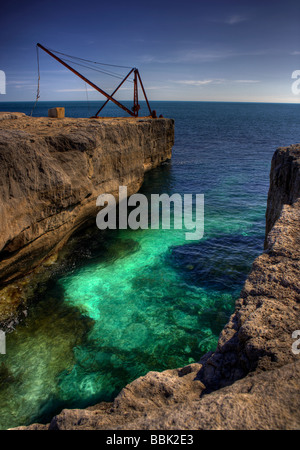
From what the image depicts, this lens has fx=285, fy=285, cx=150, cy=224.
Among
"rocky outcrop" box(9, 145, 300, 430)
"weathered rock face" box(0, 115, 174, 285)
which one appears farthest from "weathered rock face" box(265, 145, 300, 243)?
"weathered rock face" box(0, 115, 174, 285)

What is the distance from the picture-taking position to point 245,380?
3254 mm

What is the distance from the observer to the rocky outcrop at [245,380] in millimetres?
2736

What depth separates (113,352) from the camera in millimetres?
8281

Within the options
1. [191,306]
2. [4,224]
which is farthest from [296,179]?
[4,224]

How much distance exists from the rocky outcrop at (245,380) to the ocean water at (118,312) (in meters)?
3.12

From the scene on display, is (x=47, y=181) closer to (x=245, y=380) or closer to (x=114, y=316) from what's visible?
(x=114, y=316)

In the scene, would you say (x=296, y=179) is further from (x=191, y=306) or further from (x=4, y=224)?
(x=4, y=224)

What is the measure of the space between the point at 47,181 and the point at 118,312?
17.7 feet

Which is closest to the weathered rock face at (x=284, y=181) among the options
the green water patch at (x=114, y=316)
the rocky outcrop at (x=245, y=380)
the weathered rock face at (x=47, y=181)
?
the rocky outcrop at (x=245, y=380)

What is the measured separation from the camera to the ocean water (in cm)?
734

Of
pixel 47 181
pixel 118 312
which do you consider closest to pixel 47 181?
pixel 47 181

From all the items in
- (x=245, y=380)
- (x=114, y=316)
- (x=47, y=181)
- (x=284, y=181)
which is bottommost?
(x=114, y=316)
